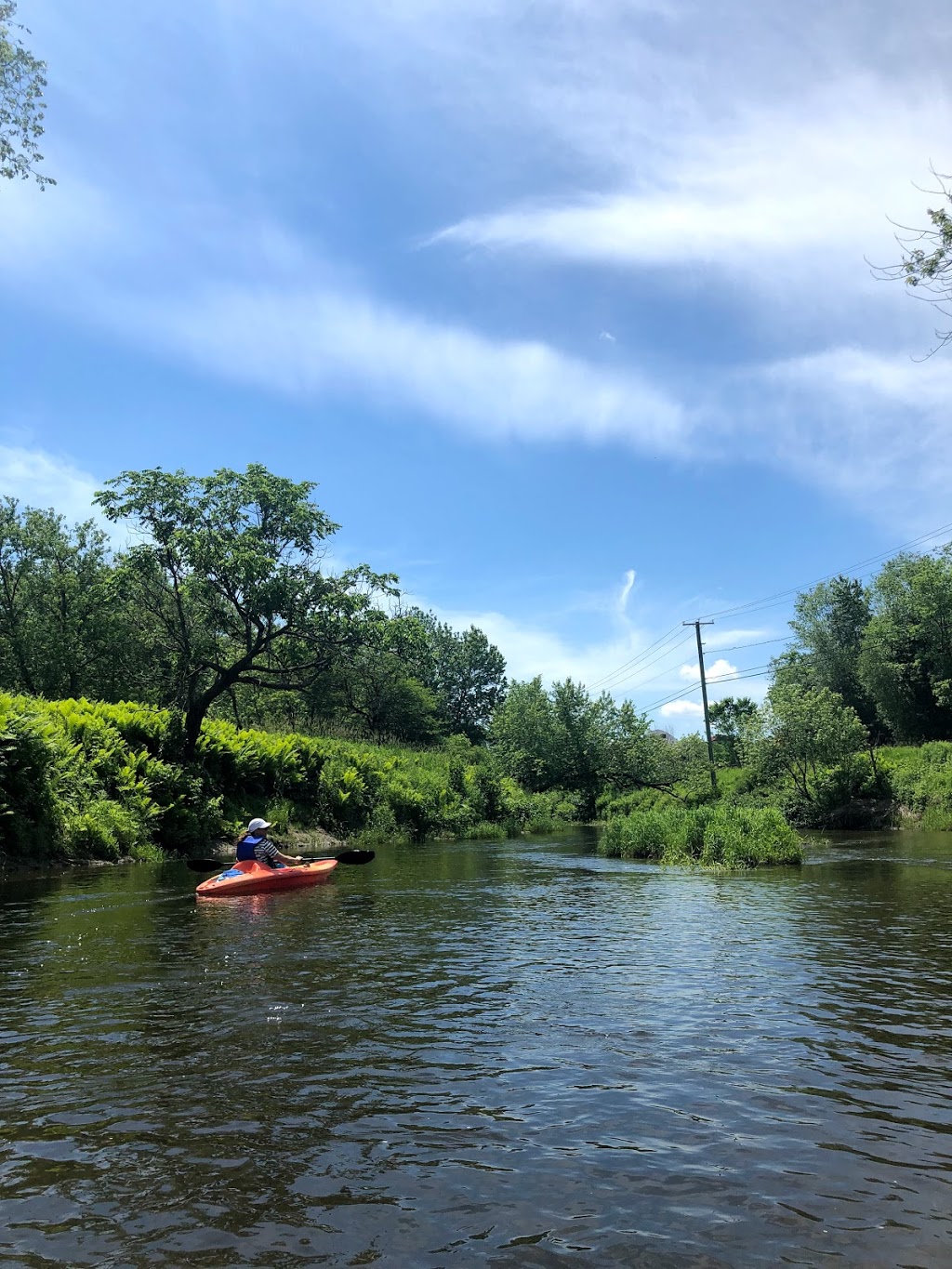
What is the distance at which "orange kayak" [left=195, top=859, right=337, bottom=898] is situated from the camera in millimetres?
15678

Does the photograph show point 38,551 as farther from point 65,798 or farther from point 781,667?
point 781,667

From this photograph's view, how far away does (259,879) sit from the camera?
1645cm

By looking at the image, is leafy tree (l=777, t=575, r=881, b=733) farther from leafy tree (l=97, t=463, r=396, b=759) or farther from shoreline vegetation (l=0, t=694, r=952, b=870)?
leafy tree (l=97, t=463, r=396, b=759)

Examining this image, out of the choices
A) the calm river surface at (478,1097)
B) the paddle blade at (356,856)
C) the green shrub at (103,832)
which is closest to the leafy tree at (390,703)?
the green shrub at (103,832)

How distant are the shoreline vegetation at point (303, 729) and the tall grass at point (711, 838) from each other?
0.22 feet

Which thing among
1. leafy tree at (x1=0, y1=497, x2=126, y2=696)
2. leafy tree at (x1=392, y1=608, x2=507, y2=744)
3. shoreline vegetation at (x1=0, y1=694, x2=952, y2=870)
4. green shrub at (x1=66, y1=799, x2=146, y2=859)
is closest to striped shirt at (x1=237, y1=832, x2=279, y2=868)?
shoreline vegetation at (x1=0, y1=694, x2=952, y2=870)

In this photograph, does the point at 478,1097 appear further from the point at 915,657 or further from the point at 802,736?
the point at 915,657

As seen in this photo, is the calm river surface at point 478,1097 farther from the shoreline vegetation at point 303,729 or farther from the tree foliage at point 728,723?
the tree foliage at point 728,723

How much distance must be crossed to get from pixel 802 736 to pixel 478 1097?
145ft

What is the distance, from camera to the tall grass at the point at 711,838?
70.3 ft

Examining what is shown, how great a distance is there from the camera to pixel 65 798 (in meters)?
22.6

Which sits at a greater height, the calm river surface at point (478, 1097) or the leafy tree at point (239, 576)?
the leafy tree at point (239, 576)

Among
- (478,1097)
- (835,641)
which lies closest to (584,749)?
(835,641)

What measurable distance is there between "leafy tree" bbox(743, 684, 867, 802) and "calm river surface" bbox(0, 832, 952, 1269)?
120 feet
